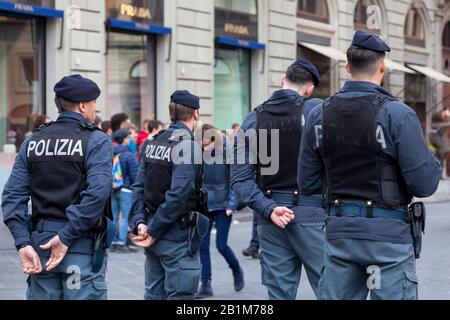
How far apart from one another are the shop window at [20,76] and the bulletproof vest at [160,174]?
9.36 m

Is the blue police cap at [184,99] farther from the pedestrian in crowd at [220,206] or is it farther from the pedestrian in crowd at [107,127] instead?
the pedestrian in crowd at [107,127]

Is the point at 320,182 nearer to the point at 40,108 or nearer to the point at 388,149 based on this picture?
the point at 388,149

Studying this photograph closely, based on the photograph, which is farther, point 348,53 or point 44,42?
point 44,42

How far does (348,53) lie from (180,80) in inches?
566

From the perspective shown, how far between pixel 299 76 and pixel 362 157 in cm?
173

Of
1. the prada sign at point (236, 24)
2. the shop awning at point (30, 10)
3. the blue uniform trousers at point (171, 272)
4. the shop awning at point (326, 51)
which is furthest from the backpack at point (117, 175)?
the shop awning at point (326, 51)

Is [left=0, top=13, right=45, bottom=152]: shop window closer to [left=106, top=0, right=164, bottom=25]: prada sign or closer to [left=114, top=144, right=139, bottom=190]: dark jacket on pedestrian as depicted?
[left=106, top=0, right=164, bottom=25]: prada sign

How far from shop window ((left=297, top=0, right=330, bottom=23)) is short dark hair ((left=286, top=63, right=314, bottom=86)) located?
707 inches

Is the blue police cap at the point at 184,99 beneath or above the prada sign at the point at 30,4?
beneath

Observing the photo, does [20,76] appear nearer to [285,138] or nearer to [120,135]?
[120,135]

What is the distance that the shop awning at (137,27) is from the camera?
17.2 metres

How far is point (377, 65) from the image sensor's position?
475 cm

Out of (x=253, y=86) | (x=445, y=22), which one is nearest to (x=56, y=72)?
(x=253, y=86)

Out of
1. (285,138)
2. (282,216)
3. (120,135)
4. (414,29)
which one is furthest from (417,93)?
(282,216)
